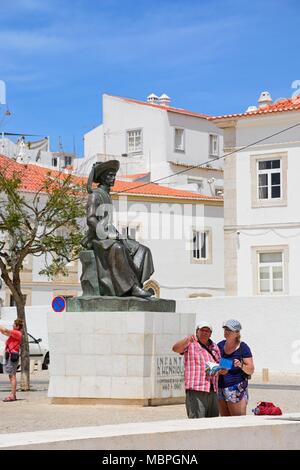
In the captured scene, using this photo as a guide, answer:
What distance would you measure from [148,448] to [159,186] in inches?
1870

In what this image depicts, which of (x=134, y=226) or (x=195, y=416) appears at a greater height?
(x=134, y=226)

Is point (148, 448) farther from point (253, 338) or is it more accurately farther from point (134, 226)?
point (134, 226)

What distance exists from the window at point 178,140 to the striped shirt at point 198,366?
49.4 metres

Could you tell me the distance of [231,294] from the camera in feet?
122

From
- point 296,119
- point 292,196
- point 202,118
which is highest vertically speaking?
point 202,118

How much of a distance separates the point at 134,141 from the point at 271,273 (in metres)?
24.7

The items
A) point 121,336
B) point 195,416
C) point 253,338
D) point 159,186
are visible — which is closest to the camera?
point 195,416

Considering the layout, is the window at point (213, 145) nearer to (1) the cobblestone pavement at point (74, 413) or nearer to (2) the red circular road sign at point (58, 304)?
(2) the red circular road sign at point (58, 304)

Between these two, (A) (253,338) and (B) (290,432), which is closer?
(B) (290,432)

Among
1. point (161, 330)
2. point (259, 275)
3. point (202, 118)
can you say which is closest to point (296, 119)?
point (259, 275)

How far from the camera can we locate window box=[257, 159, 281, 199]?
36781mm

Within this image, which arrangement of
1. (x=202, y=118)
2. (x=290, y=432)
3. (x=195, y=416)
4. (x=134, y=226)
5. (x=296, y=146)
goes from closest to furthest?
(x=290, y=432), (x=195, y=416), (x=296, y=146), (x=134, y=226), (x=202, y=118)

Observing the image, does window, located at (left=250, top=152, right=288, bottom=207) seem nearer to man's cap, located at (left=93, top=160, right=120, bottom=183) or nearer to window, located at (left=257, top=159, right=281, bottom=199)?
window, located at (left=257, top=159, right=281, bottom=199)

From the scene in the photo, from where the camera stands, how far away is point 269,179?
3688 centimetres
